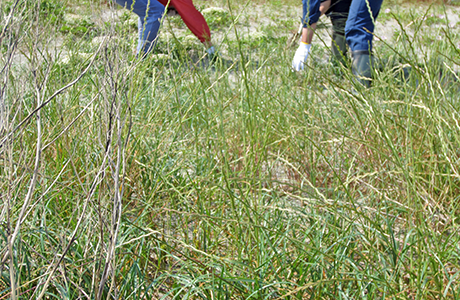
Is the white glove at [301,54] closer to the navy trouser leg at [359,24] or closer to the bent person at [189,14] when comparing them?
the navy trouser leg at [359,24]

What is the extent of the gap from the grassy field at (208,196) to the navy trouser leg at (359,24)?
1139 millimetres

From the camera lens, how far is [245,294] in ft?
3.09

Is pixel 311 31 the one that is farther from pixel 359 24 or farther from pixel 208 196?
pixel 208 196

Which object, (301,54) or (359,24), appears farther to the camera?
(301,54)

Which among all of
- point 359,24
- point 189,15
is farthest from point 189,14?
point 359,24

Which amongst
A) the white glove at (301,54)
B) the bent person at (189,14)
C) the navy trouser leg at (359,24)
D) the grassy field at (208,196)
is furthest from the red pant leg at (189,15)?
the grassy field at (208,196)

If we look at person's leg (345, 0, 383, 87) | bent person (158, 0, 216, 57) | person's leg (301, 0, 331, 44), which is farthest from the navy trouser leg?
bent person (158, 0, 216, 57)

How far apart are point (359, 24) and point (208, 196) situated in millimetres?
2123

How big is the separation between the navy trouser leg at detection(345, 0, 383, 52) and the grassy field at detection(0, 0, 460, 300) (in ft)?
3.74

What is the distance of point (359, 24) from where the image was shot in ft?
9.48

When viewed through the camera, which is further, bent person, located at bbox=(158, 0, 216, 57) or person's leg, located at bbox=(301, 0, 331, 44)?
bent person, located at bbox=(158, 0, 216, 57)

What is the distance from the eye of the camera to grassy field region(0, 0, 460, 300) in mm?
830

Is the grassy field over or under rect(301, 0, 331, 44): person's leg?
under

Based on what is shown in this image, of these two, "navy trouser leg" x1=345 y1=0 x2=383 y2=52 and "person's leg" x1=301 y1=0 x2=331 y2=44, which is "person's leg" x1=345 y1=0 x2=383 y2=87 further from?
"person's leg" x1=301 y1=0 x2=331 y2=44
